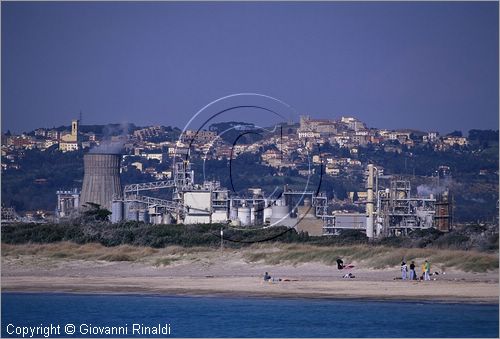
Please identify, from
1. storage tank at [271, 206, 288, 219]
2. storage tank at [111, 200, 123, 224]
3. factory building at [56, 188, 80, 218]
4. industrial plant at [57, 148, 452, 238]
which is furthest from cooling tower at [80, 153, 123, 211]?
storage tank at [271, 206, 288, 219]

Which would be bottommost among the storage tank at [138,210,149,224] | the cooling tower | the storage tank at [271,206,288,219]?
the storage tank at [138,210,149,224]

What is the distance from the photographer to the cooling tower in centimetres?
8844

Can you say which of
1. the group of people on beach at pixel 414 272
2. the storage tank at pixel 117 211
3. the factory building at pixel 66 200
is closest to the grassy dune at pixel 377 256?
the group of people on beach at pixel 414 272

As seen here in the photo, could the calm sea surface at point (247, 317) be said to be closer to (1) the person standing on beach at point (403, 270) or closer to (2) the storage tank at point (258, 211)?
(1) the person standing on beach at point (403, 270)

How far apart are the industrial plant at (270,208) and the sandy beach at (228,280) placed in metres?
18.6

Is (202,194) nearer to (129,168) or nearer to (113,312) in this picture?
(113,312)

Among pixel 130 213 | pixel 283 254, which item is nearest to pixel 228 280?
pixel 283 254

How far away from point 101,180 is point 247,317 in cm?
5683

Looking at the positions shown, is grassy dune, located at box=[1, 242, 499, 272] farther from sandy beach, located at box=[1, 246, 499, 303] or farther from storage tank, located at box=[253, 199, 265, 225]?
storage tank, located at box=[253, 199, 265, 225]

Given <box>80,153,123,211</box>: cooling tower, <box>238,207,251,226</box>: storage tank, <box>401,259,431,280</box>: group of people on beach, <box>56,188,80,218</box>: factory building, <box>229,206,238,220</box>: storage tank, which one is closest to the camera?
<box>401,259,431,280</box>: group of people on beach

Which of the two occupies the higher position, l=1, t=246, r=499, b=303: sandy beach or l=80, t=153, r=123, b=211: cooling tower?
l=80, t=153, r=123, b=211: cooling tower

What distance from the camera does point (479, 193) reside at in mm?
96875

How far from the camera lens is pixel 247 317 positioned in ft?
108

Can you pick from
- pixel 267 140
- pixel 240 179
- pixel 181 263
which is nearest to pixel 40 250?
pixel 181 263
